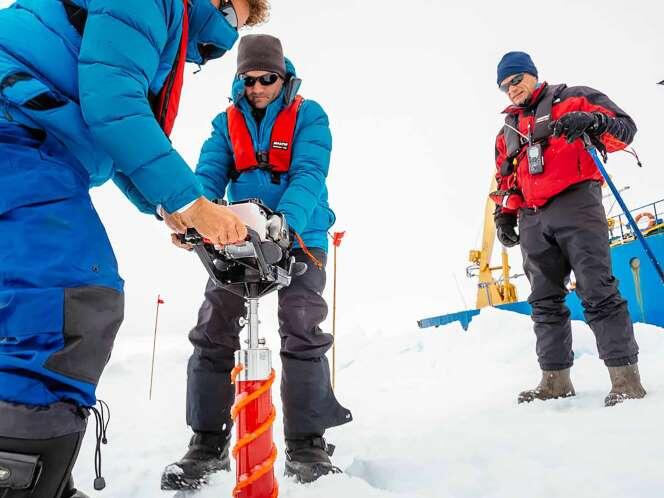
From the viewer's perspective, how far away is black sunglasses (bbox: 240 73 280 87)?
89.0 inches

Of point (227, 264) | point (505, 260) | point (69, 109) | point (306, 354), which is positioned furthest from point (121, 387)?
point (505, 260)

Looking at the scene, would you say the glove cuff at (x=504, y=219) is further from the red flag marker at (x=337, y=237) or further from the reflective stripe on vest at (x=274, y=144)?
the reflective stripe on vest at (x=274, y=144)

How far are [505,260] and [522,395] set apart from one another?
326 inches

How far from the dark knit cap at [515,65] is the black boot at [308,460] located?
268cm

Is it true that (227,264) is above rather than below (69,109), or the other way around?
below

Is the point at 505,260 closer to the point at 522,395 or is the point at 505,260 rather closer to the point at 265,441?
the point at 522,395

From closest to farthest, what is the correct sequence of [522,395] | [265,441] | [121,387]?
1. [265,441]
2. [522,395]
3. [121,387]

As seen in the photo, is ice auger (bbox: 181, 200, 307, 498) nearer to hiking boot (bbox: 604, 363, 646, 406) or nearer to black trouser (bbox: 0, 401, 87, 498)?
black trouser (bbox: 0, 401, 87, 498)

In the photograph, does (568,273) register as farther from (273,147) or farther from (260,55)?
(260,55)

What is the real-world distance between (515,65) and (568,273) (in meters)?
1.43

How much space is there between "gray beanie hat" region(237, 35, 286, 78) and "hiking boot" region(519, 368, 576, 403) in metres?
2.33

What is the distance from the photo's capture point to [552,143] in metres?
3.09

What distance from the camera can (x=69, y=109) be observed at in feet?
3.73

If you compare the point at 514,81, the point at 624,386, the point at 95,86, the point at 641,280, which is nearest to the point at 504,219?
the point at 514,81
